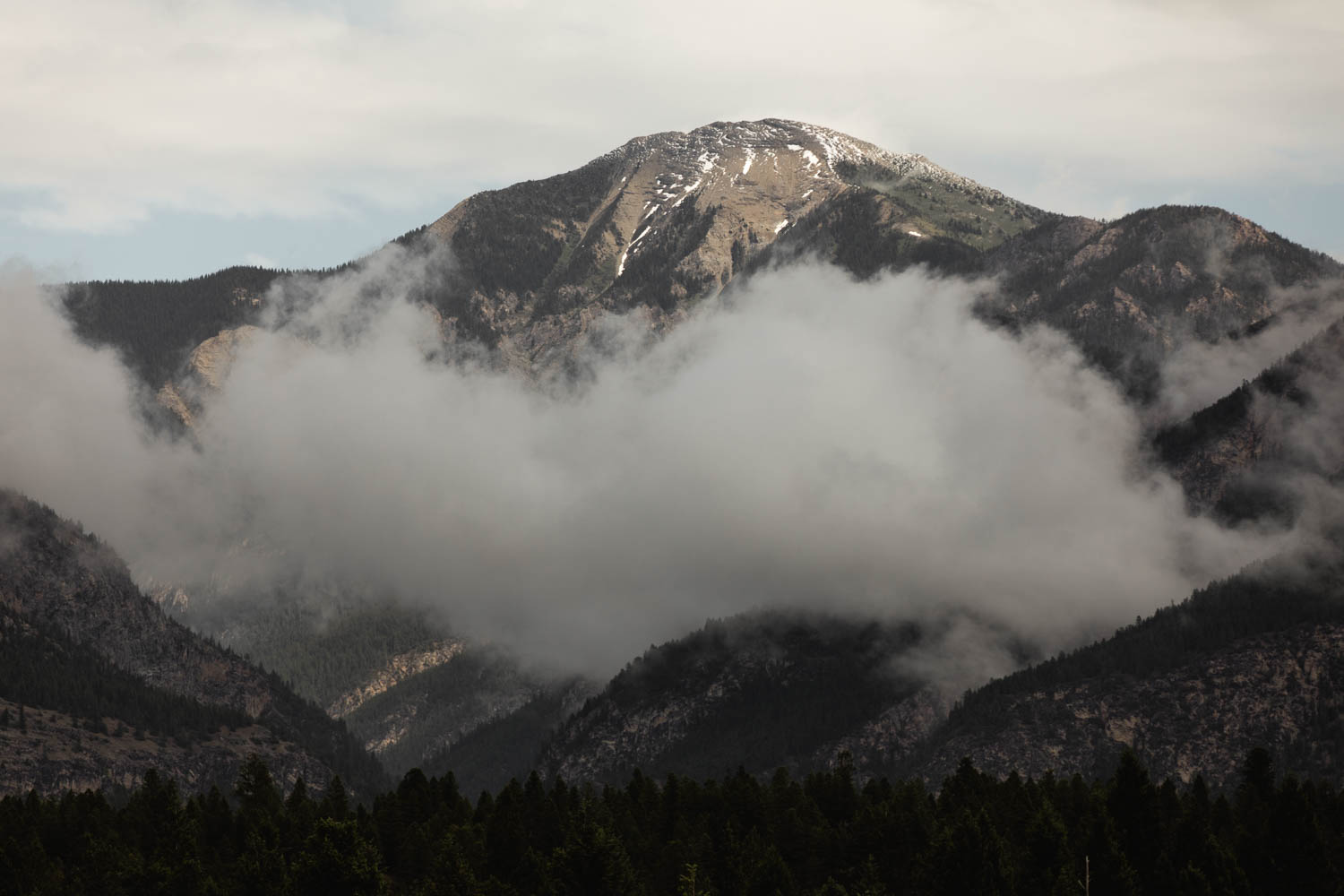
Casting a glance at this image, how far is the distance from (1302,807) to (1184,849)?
15.2 metres

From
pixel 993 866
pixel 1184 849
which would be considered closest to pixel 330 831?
pixel 993 866

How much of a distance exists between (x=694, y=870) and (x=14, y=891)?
83.9 m

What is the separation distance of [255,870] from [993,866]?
88507 mm

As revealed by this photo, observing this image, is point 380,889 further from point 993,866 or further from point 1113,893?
point 1113,893

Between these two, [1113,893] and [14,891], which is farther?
[14,891]

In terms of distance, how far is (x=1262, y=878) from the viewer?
19375 cm

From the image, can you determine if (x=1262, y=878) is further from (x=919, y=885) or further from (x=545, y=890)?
(x=545, y=890)

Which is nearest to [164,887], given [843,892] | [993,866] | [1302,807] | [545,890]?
[545,890]

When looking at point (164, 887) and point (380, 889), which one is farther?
point (164, 887)

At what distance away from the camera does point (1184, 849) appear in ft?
655

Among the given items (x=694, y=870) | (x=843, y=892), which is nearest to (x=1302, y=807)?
(x=843, y=892)

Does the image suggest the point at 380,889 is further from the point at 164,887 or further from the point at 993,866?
the point at 993,866

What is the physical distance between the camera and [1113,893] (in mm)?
184000

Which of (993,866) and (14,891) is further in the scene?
(14,891)
